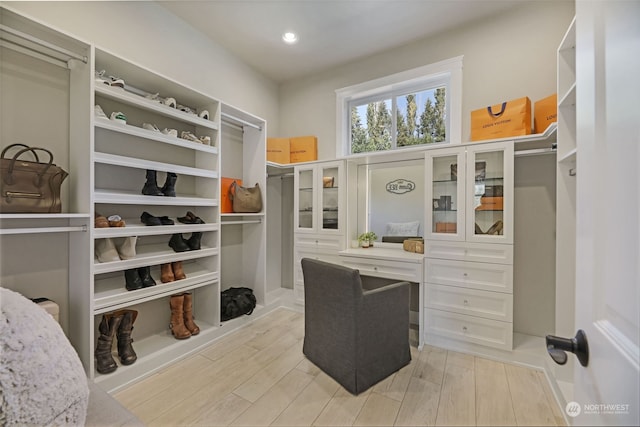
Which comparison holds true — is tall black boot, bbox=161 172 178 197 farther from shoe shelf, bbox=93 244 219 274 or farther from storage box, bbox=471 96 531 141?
storage box, bbox=471 96 531 141

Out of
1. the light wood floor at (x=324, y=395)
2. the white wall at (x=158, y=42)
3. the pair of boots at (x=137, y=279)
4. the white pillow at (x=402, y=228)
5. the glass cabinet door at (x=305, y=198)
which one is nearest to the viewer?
the light wood floor at (x=324, y=395)

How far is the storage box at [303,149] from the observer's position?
3324mm

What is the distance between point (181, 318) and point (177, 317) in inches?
1.3

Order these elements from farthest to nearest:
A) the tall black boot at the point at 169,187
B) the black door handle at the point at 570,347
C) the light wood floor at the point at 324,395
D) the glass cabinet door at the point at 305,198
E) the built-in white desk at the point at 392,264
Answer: the glass cabinet door at the point at 305,198, the built-in white desk at the point at 392,264, the tall black boot at the point at 169,187, the light wood floor at the point at 324,395, the black door handle at the point at 570,347

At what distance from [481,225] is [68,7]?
348 cm

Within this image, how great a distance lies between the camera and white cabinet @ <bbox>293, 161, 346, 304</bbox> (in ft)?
9.82

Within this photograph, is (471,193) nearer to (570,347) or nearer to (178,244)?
(570,347)

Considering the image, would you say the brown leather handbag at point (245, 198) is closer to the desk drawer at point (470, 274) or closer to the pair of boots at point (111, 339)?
the pair of boots at point (111, 339)

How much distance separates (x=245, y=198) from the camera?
2803 millimetres

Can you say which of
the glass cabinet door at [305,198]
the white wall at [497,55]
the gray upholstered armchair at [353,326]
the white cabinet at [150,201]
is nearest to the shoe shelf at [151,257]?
the white cabinet at [150,201]

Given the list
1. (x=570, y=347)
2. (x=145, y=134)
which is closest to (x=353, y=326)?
(x=570, y=347)

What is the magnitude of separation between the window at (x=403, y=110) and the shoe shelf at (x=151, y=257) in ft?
6.35

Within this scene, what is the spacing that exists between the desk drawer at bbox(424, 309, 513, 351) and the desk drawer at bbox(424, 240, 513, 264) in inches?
19.2

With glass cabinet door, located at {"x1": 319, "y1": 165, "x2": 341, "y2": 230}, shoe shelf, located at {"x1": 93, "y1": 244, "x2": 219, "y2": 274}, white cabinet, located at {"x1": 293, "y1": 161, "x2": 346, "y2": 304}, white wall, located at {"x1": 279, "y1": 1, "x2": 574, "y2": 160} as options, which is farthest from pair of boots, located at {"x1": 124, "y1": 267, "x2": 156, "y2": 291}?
white wall, located at {"x1": 279, "y1": 1, "x2": 574, "y2": 160}
